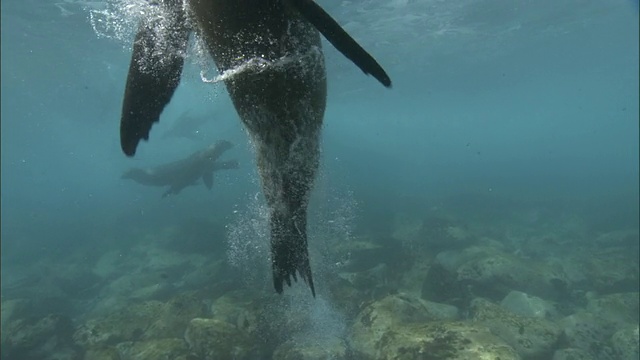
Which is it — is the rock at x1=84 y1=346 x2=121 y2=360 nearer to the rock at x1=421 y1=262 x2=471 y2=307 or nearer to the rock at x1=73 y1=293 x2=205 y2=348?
the rock at x1=73 y1=293 x2=205 y2=348

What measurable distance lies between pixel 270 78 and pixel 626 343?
28.1 feet

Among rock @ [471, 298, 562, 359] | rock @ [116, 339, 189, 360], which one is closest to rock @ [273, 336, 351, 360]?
rock @ [116, 339, 189, 360]

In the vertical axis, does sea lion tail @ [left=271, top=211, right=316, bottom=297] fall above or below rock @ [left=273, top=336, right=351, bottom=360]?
above

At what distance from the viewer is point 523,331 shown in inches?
298

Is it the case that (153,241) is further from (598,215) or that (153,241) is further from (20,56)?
(598,215)

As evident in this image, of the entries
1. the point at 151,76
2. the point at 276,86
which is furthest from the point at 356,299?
the point at 276,86

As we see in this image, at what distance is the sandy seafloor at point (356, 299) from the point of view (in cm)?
690

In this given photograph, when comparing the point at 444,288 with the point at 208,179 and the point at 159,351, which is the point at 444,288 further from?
the point at 208,179

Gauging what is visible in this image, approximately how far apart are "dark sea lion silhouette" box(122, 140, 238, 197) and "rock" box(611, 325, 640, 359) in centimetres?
1610

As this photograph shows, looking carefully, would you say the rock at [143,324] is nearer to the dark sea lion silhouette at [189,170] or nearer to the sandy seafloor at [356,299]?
the sandy seafloor at [356,299]

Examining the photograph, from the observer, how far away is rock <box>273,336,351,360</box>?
6.42m

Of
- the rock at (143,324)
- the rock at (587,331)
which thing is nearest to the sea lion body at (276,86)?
the rock at (143,324)

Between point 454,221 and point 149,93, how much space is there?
18590mm

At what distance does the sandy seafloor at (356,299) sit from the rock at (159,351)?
26mm
